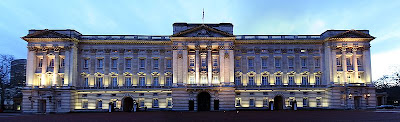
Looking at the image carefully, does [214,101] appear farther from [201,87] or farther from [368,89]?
[368,89]

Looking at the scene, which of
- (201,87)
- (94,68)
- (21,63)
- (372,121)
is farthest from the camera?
(21,63)

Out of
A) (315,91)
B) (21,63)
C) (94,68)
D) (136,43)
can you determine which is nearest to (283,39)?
(315,91)

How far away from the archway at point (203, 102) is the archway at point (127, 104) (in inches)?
503

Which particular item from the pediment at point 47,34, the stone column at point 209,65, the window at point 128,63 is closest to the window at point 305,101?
the stone column at point 209,65

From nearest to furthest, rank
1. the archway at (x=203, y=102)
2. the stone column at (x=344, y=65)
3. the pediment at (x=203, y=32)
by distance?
the pediment at (x=203, y=32) → the stone column at (x=344, y=65) → the archway at (x=203, y=102)

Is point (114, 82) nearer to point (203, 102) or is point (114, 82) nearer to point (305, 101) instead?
point (203, 102)

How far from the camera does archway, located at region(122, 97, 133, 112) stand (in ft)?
201

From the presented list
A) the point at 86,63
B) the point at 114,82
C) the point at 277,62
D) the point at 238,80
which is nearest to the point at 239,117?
the point at 238,80

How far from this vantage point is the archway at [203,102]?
5947cm

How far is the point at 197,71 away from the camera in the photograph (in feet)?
190

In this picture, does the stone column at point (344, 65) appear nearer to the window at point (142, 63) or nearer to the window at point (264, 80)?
the window at point (264, 80)

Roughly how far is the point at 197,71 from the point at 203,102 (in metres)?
6.02

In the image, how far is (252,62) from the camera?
61.3 metres

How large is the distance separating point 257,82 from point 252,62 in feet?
12.1
